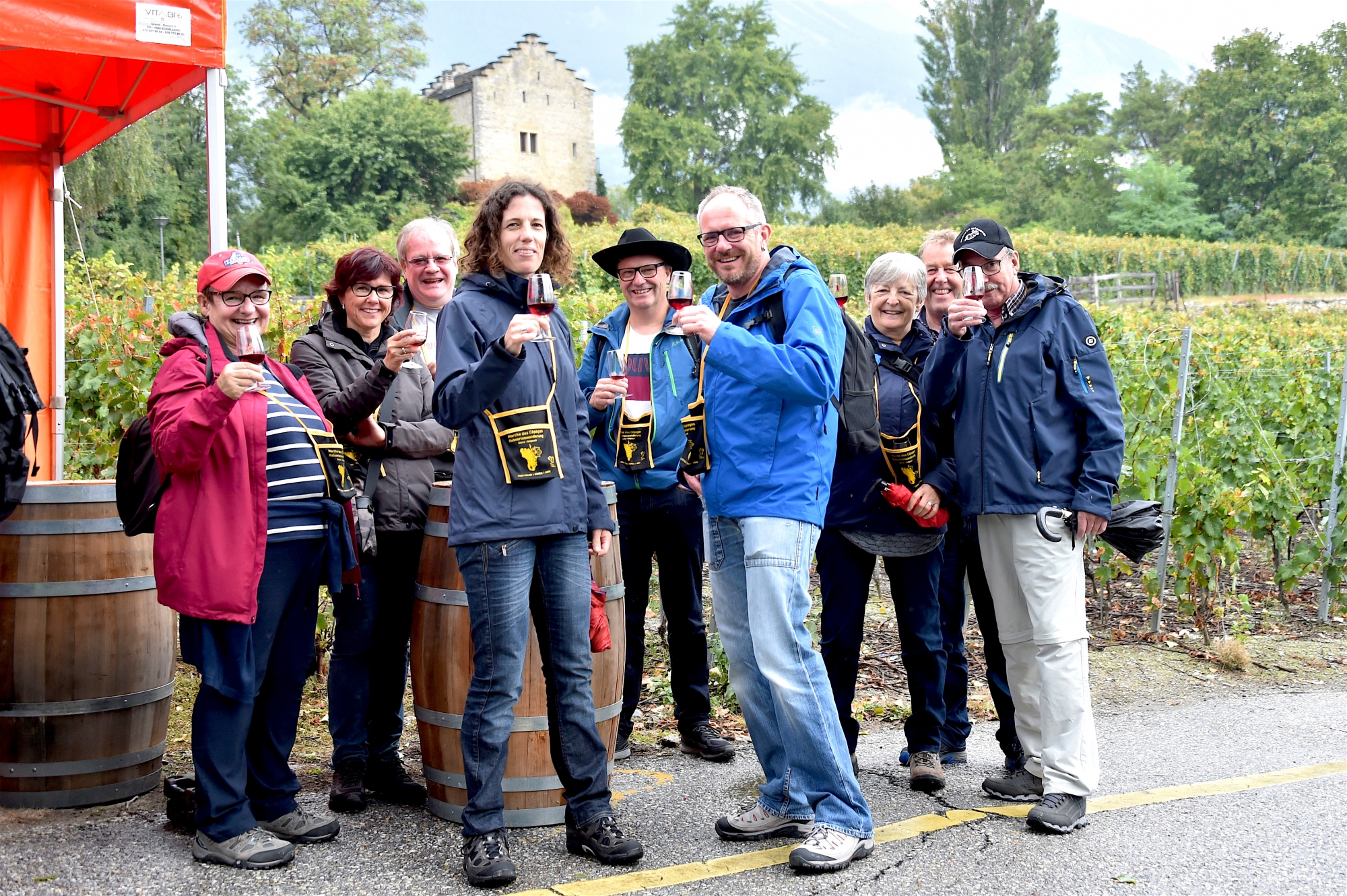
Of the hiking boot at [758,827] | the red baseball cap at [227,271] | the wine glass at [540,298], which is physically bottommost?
the hiking boot at [758,827]

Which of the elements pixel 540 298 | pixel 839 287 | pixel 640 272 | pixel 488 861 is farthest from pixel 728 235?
pixel 488 861

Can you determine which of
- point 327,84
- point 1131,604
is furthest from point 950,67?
point 1131,604

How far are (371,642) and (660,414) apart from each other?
4.76 ft

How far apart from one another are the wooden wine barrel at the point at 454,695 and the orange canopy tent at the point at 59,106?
1.57 m

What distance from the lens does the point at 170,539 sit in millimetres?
3254

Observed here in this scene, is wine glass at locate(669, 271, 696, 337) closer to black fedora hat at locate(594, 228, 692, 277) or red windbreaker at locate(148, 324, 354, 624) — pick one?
black fedora hat at locate(594, 228, 692, 277)

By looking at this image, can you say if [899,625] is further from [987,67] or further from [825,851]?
[987,67]

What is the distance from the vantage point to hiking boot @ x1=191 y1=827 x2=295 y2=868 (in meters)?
3.25

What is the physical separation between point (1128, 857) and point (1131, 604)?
14.1 ft

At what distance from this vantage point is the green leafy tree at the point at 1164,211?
53000mm

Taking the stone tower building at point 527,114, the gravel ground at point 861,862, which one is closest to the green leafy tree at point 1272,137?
the stone tower building at point 527,114

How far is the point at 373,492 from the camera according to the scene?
147 inches

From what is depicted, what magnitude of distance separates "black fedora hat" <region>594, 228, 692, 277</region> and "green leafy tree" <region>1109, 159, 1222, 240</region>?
53.8 meters

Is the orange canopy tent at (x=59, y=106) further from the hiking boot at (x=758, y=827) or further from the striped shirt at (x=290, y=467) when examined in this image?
the hiking boot at (x=758, y=827)
